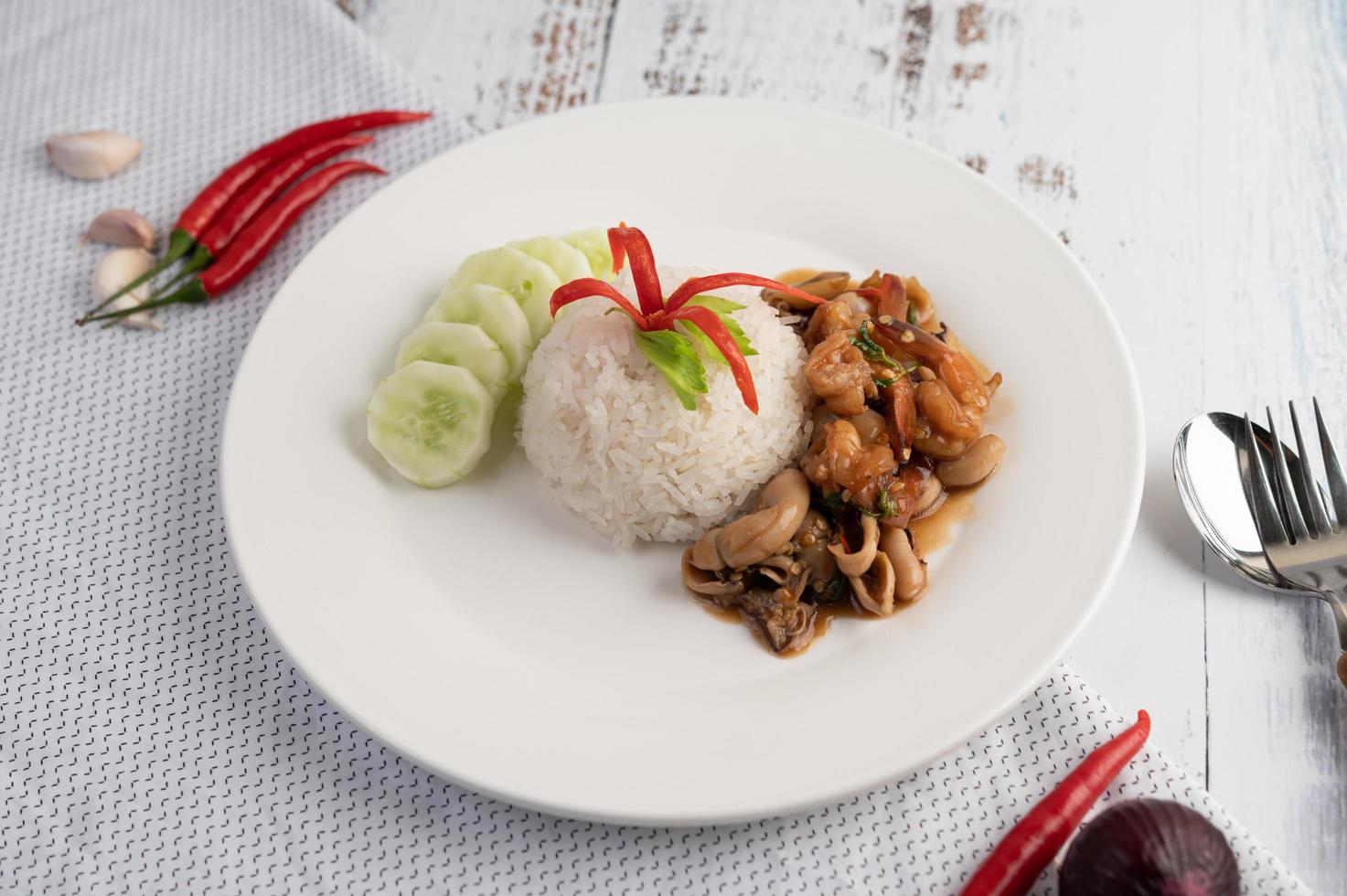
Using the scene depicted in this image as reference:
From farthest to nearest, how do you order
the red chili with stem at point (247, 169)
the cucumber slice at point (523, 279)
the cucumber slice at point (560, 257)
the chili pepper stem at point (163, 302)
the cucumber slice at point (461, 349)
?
the red chili with stem at point (247, 169) → the chili pepper stem at point (163, 302) → the cucumber slice at point (560, 257) → the cucumber slice at point (523, 279) → the cucumber slice at point (461, 349)

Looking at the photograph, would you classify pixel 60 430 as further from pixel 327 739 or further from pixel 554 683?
pixel 554 683

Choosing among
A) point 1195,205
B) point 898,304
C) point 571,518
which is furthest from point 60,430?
point 1195,205

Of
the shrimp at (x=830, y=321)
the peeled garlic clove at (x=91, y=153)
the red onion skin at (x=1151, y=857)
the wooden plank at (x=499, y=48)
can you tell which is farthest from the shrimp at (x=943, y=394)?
the peeled garlic clove at (x=91, y=153)

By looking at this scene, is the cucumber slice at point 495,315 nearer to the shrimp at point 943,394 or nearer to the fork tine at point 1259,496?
the shrimp at point 943,394

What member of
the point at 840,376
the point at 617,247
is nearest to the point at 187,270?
the point at 617,247

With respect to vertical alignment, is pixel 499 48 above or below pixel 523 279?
above

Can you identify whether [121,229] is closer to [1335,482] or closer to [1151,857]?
[1151,857]

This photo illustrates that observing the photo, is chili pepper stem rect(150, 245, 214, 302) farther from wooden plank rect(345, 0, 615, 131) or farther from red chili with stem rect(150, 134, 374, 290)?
wooden plank rect(345, 0, 615, 131)
